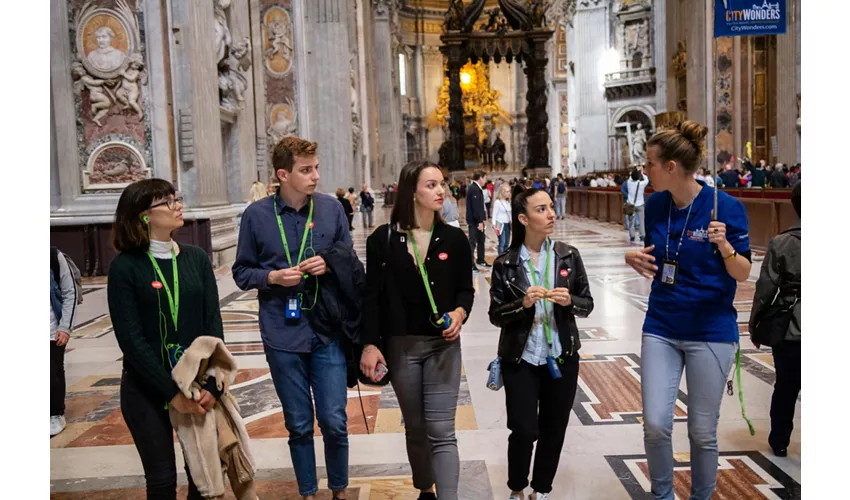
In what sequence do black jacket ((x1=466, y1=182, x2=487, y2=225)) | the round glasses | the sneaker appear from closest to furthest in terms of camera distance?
the round glasses
the sneaker
black jacket ((x1=466, y1=182, x2=487, y2=225))

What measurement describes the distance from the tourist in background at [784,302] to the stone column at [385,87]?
33.5 meters

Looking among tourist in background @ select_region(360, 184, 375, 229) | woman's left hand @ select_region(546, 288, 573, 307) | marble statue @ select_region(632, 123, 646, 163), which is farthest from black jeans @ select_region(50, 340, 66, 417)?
marble statue @ select_region(632, 123, 646, 163)

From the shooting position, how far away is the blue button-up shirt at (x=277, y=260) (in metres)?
3.41

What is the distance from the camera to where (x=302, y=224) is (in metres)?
3.51

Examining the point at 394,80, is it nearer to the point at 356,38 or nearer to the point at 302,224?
the point at 356,38

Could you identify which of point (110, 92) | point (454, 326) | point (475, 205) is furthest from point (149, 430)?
point (475, 205)

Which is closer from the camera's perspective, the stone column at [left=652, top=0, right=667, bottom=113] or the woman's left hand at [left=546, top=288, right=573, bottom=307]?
A: the woman's left hand at [left=546, top=288, right=573, bottom=307]

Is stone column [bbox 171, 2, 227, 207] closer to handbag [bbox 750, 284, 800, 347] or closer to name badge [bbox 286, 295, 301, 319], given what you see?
name badge [bbox 286, 295, 301, 319]

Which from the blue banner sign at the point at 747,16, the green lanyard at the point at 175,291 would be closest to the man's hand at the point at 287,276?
the green lanyard at the point at 175,291

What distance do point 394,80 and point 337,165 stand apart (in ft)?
71.5

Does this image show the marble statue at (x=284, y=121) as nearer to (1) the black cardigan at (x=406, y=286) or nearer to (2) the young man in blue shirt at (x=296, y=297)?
(2) the young man in blue shirt at (x=296, y=297)

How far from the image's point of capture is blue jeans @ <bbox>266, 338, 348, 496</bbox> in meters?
3.46

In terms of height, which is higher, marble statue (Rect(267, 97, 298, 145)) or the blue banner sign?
marble statue (Rect(267, 97, 298, 145))

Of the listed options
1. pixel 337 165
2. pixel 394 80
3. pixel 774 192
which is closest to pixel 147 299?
pixel 774 192
